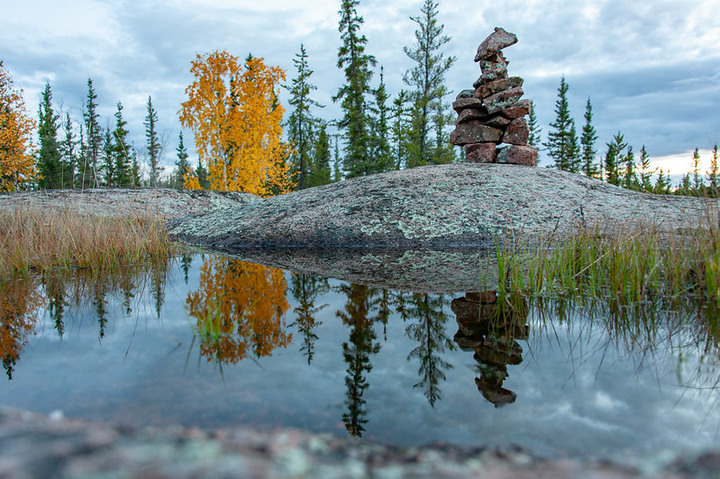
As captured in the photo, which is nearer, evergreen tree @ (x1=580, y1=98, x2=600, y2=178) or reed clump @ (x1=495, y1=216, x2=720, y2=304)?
reed clump @ (x1=495, y1=216, x2=720, y2=304)

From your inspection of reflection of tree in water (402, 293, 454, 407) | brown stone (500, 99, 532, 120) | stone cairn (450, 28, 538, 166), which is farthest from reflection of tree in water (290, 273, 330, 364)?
brown stone (500, 99, 532, 120)

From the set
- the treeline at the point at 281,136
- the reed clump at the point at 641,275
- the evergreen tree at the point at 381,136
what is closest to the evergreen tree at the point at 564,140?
the treeline at the point at 281,136

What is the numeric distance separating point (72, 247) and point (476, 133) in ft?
21.5

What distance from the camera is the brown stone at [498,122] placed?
763 cm

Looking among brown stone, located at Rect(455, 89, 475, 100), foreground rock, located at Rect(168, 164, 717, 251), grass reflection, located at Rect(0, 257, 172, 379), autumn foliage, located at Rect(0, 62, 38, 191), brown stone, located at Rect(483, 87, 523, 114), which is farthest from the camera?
autumn foliage, located at Rect(0, 62, 38, 191)

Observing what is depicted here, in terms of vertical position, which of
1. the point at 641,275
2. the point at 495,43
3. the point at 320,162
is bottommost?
the point at 641,275

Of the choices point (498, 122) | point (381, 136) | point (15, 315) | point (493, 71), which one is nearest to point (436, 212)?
point (498, 122)

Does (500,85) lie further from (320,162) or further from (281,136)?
(320,162)

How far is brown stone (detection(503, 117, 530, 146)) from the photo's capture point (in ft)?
24.7

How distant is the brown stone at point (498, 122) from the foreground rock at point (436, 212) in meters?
1.62

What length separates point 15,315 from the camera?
2.04 meters

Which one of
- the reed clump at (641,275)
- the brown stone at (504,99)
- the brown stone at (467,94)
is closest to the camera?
the reed clump at (641,275)

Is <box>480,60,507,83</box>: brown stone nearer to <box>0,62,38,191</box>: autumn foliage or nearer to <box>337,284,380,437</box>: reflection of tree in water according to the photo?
<box>337,284,380,437</box>: reflection of tree in water

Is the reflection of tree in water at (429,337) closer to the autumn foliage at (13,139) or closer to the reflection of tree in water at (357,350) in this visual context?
the reflection of tree in water at (357,350)
